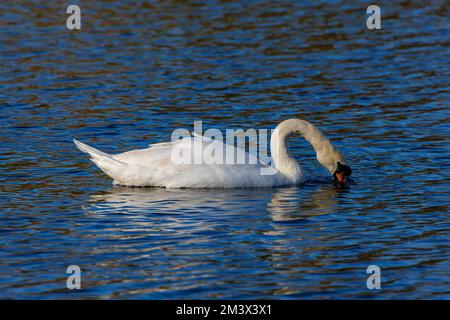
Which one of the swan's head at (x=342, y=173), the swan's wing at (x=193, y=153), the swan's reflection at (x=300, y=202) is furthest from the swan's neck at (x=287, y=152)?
the swan's wing at (x=193, y=153)

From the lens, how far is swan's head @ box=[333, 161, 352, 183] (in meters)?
15.2

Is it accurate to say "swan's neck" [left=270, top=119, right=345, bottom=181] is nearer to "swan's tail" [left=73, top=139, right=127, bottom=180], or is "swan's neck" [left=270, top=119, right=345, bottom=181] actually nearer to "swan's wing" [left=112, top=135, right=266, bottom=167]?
"swan's wing" [left=112, top=135, right=266, bottom=167]

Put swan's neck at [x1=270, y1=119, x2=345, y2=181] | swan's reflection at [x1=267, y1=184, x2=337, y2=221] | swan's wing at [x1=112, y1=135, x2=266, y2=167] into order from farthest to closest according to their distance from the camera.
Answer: swan's neck at [x1=270, y1=119, x2=345, y2=181], swan's wing at [x1=112, y1=135, x2=266, y2=167], swan's reflection at [x1=267, y1=184, x2=337, y2=221]

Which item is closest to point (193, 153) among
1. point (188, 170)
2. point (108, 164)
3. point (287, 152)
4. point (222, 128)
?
point (188, 170)

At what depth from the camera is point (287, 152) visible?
51.1 feet

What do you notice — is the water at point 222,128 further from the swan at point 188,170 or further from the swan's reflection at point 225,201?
the swan at point 188,170

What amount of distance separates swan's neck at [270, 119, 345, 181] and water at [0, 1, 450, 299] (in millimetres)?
322

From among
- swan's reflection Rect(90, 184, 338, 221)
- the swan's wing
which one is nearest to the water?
swan's reflection Rect(90, 184, 338, 221)

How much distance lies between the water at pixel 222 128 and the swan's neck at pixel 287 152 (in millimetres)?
322

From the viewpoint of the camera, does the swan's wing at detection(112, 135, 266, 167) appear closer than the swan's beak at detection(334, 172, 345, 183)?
Yes

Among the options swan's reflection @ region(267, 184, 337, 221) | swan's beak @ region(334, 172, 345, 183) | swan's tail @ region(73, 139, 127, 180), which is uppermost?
swan's tail @ region(73, 139, 127, 180)

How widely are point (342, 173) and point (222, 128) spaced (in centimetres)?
361

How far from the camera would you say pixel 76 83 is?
2214 centimetres

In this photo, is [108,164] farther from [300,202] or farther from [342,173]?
[342,173]
